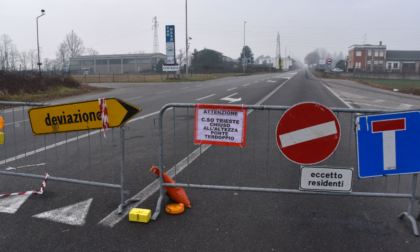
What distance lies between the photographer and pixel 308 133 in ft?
13.3

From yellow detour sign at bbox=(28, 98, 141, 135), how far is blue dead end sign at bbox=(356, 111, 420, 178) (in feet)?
9.02

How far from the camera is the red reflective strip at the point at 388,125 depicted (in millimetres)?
3963

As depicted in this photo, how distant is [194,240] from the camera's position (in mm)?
3496

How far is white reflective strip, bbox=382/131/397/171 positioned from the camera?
3.99 metres

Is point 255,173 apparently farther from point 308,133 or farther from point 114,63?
point 114,63

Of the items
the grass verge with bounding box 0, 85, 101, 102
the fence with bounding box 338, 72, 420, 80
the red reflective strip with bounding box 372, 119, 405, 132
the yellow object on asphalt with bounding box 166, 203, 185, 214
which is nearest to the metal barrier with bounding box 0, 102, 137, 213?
the yellow object on asphalt with bounding box 166, 203, 185, 214

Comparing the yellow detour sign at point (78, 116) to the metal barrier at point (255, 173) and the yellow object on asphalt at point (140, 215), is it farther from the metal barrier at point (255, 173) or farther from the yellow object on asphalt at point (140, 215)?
the yellow object on asphalt at point (140, 215)

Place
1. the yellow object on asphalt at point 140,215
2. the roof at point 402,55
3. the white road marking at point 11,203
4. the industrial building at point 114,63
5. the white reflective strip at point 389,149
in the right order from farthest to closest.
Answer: the industrial building at point 114,63 → the roof at point 402,55 → the white road marking at point 11,203 → the white reflective strip at point 389,149 → the yellow object on asphalt at point 140,215

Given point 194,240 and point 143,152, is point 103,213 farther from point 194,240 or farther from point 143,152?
point 143,152

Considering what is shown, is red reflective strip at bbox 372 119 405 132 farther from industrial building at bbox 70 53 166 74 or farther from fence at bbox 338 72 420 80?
industrial building at bbox 70 53 166 74

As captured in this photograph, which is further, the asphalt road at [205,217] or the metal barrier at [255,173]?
the metal barrier at [255,173]

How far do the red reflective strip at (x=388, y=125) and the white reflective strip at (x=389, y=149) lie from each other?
6 centimetres

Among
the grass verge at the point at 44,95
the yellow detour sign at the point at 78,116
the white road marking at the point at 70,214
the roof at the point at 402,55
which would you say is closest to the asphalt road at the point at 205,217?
the white road marking at the point at 70,214

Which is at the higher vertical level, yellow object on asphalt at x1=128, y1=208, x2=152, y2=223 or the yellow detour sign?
the yellow detour sign
